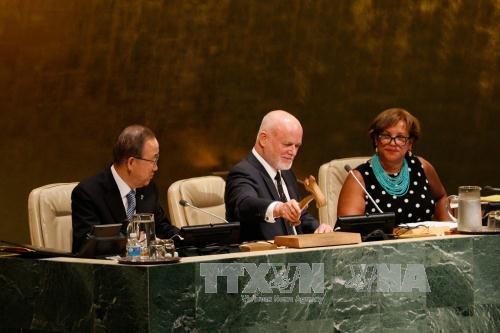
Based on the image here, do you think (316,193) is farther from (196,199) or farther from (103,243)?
(103,243)

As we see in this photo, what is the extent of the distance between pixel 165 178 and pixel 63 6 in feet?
3.60

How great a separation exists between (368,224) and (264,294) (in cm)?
74

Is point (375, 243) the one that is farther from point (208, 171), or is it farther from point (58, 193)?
point (208, 171)

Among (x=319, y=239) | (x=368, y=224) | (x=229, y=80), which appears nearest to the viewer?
(x=319, y=239)

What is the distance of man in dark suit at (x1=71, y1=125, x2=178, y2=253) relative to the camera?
4074 millimetres

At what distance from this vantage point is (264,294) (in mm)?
3236

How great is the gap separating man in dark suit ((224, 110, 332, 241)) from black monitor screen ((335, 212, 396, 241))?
479 millimetres

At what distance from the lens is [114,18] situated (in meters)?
5.63

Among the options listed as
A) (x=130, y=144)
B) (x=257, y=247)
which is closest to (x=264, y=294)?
(x=257, y=247)

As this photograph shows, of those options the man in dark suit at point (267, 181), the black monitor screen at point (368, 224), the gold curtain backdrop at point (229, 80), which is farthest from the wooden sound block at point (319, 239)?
the gold curtain backdrop at point (229, 80)

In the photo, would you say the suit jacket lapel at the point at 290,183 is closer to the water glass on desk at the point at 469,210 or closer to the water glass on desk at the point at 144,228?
the water glass on desk at the point at 469,210

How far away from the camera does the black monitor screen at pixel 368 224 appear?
3771mm

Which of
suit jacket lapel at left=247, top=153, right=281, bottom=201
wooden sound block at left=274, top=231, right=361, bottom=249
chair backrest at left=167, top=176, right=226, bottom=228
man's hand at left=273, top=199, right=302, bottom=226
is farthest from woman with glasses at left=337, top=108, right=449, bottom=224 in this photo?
wooden sound block at left=274, top=231, right=361, bottom=249

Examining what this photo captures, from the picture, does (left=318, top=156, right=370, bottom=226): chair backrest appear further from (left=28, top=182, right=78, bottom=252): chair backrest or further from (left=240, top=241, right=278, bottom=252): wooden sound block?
(left=240, top=241, right=278, bottom=252): wooden sound block
